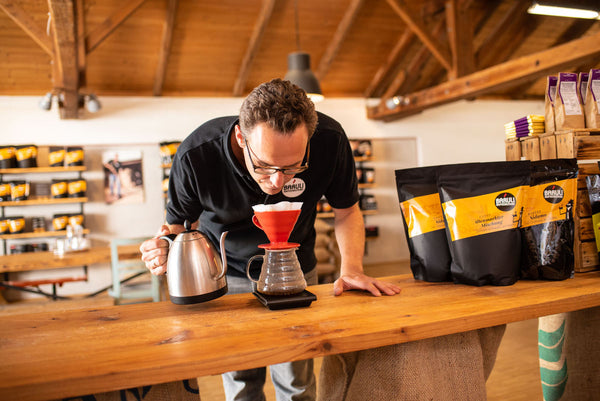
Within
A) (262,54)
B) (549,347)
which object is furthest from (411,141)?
(549,347)

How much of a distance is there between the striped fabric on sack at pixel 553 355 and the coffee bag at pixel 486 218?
1.22 ft

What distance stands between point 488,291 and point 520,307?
0.17 metres

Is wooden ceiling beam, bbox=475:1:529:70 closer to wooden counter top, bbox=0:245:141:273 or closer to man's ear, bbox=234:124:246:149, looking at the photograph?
wooden counter top, bbox=0:245:141:273

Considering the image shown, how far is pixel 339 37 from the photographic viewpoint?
6.23 meters

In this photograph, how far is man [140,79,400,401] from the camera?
1245 millimetres

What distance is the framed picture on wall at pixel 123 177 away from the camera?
6520 millimetres

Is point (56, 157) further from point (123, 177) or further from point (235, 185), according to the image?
point (235, 185)

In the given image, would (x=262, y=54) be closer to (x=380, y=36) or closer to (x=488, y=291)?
(x=380, y=36)

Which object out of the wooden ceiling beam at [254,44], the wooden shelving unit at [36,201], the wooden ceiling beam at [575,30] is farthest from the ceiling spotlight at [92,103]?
the wooden ceiling beam at [575,30]

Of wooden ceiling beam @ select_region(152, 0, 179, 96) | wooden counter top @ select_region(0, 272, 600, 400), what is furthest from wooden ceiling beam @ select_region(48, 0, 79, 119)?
wooden counter top @ select_region(0, 272, 600, 400)

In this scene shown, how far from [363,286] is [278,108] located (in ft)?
1.96

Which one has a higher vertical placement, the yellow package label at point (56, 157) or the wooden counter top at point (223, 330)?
the yellow package label at point (56, 157)

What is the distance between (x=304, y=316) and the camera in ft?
3.66

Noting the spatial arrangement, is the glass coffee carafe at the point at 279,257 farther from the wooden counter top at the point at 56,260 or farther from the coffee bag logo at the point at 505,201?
the wooden counter top at the point at 56,260
